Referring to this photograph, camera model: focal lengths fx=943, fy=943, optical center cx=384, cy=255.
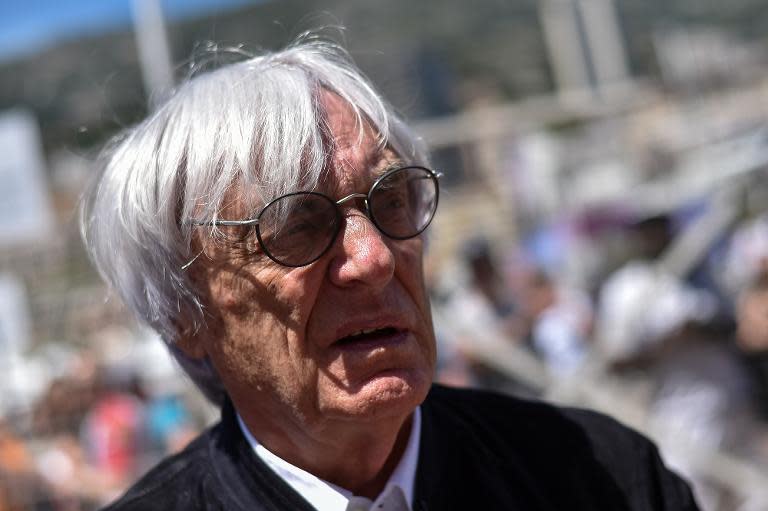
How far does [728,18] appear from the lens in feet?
104

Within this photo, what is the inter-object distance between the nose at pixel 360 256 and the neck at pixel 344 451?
0.25m

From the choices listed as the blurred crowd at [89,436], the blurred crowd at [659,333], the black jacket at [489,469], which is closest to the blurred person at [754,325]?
the blurred crowd at [659,333]

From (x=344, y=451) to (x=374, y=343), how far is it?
0.71ft

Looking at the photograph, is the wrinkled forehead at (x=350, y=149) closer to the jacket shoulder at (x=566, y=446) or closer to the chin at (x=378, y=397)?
the chin at (x=378, y=397)

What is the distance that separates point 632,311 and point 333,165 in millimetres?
3281

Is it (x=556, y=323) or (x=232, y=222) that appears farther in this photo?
(x=556, y=323)

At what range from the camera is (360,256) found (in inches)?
63.6

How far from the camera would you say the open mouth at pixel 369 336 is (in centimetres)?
164

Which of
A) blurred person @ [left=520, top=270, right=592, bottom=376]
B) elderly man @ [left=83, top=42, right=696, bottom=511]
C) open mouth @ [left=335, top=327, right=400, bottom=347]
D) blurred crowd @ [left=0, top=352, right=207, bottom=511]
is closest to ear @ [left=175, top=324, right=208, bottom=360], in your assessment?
elderly man @ [left=83, top=42, right=696, bottom=511]

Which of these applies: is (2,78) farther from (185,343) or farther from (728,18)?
(185,343)

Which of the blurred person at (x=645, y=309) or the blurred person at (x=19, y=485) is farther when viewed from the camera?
the blurred person at (x=19, y=485)

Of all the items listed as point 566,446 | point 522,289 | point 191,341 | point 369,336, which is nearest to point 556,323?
point 522,289

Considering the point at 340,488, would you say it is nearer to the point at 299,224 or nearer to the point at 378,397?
the point at 378,397

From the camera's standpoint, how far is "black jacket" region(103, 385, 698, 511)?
5.64 ft
